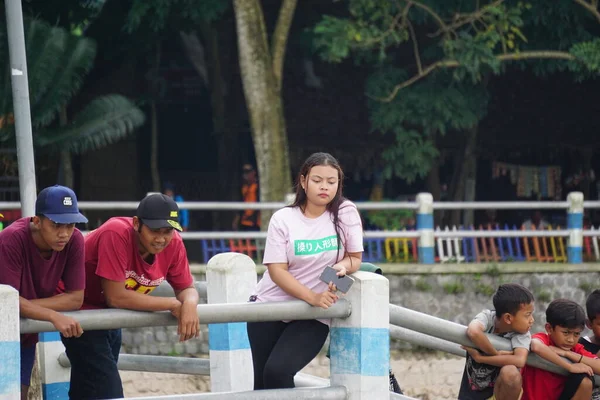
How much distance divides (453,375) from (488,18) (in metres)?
4.73

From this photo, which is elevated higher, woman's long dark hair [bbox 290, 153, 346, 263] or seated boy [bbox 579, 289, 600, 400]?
woman's long dark hair [bbox 290, 153, 346, 263]

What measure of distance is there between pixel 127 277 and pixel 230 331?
104 centimetres

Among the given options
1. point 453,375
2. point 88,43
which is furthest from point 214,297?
point 88,43

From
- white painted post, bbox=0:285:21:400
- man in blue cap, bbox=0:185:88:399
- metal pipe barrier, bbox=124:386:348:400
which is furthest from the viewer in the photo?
man in blue cap, bbox=0:185:88:399

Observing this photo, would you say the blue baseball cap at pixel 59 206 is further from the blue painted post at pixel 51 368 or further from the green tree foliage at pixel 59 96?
the green tree foliage at pixel 59 96

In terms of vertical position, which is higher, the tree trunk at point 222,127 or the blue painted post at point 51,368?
the tree trunk at point 222,127

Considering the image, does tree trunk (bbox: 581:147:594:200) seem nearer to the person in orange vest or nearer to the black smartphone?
the person in orange vest

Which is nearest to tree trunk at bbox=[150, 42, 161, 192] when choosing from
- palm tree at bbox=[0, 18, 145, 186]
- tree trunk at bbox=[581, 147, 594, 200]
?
palm tree at bbox=[0, 18, 145, 186]

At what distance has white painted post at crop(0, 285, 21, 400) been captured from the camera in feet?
11.9

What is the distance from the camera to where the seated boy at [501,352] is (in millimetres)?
4707

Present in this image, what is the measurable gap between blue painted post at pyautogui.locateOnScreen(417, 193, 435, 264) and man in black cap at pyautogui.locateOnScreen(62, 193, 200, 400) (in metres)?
8.92

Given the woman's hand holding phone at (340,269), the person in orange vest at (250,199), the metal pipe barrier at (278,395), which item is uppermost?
the person in orange vest at (250,199)

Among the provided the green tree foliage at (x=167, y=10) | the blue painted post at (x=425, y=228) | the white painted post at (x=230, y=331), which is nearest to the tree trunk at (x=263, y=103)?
the green tree foliage at (x=167, y=10)

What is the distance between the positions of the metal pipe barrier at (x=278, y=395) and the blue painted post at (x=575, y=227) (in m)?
10.4
